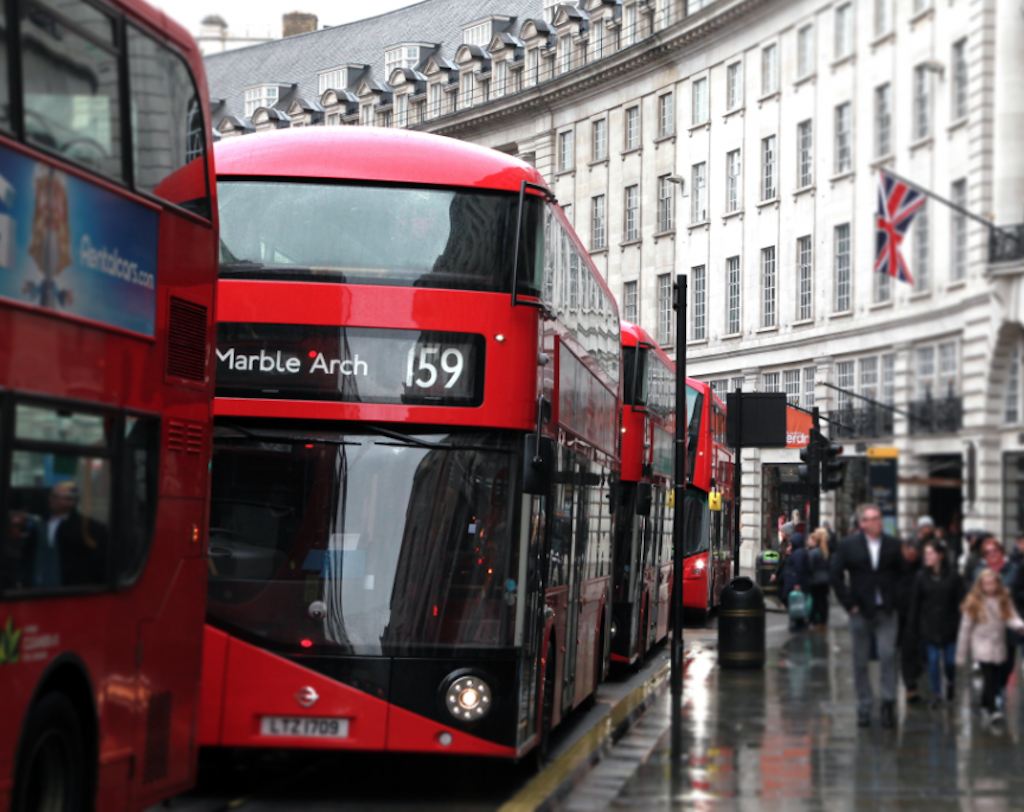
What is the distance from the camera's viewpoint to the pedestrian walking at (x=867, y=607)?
35.6ft

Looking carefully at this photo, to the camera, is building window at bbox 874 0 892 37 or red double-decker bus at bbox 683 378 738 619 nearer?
building window at bbox 874 0 892 37

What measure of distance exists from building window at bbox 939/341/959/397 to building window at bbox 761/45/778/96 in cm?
285

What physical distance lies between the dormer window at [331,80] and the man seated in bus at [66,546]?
2669 inches

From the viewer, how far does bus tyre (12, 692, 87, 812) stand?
25.3 feet

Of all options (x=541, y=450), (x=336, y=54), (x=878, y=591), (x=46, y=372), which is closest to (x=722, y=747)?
(x=878, y=591)

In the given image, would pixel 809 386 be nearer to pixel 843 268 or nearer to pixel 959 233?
pixel 843 268

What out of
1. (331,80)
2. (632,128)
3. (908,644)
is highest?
(331,80)

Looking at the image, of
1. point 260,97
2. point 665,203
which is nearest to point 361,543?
point 665,203

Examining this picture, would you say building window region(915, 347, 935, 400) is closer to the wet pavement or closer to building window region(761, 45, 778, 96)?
the wet pavement

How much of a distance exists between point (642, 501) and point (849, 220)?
32.3 ft

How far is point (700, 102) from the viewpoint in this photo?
13.5m

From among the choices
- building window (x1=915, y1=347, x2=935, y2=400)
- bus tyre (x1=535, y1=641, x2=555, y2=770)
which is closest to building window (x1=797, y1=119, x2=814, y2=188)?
building window (x1=915, y1=347, x2=935, y2=400)

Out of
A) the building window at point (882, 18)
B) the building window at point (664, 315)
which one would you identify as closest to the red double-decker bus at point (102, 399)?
the building window at point (882, 18)

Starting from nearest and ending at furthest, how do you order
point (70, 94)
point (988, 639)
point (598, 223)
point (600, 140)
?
point (70, 94) → point (988, 639) → point (600, 140) → point (598, 223)
